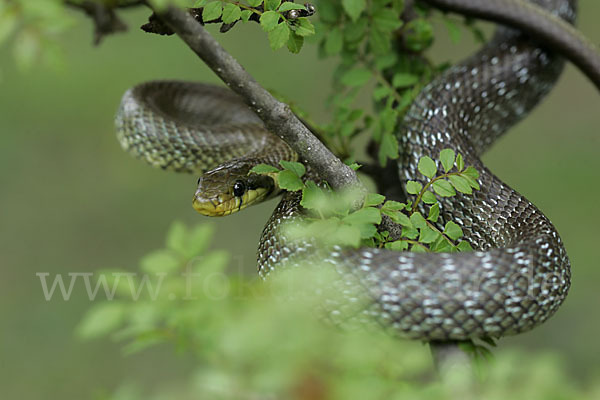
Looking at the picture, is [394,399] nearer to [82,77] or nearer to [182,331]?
[182,331]

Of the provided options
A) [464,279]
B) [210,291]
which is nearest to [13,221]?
[464,279]

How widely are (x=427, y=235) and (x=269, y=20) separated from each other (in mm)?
686

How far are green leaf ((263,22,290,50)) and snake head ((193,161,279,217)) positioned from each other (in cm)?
54

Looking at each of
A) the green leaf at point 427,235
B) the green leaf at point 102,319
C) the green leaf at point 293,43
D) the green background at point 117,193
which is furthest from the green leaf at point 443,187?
the green background at point 117,193

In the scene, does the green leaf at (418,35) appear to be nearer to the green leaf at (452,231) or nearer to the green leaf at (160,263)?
the green leaf at (452,231)

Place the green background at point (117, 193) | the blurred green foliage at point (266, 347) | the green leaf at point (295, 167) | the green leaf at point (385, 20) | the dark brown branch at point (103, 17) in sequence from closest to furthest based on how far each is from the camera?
the blurred green foliage at point (266, 347) < the dark brown branch at point (103, 17) < the green leaf at point (295, 167) < the green leaf at point (385, 20) < the green background at point (117, 193)

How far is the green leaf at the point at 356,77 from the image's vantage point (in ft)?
8.15

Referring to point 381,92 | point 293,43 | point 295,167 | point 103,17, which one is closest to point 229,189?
point 295,167

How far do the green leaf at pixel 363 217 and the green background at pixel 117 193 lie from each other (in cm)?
303

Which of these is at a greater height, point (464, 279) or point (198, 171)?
point (464, 279)

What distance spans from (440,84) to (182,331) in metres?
1.79

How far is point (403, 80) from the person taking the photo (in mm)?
2527

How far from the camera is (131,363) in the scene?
4961 millimetres

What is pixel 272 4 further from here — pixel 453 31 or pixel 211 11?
pixel 453 31
